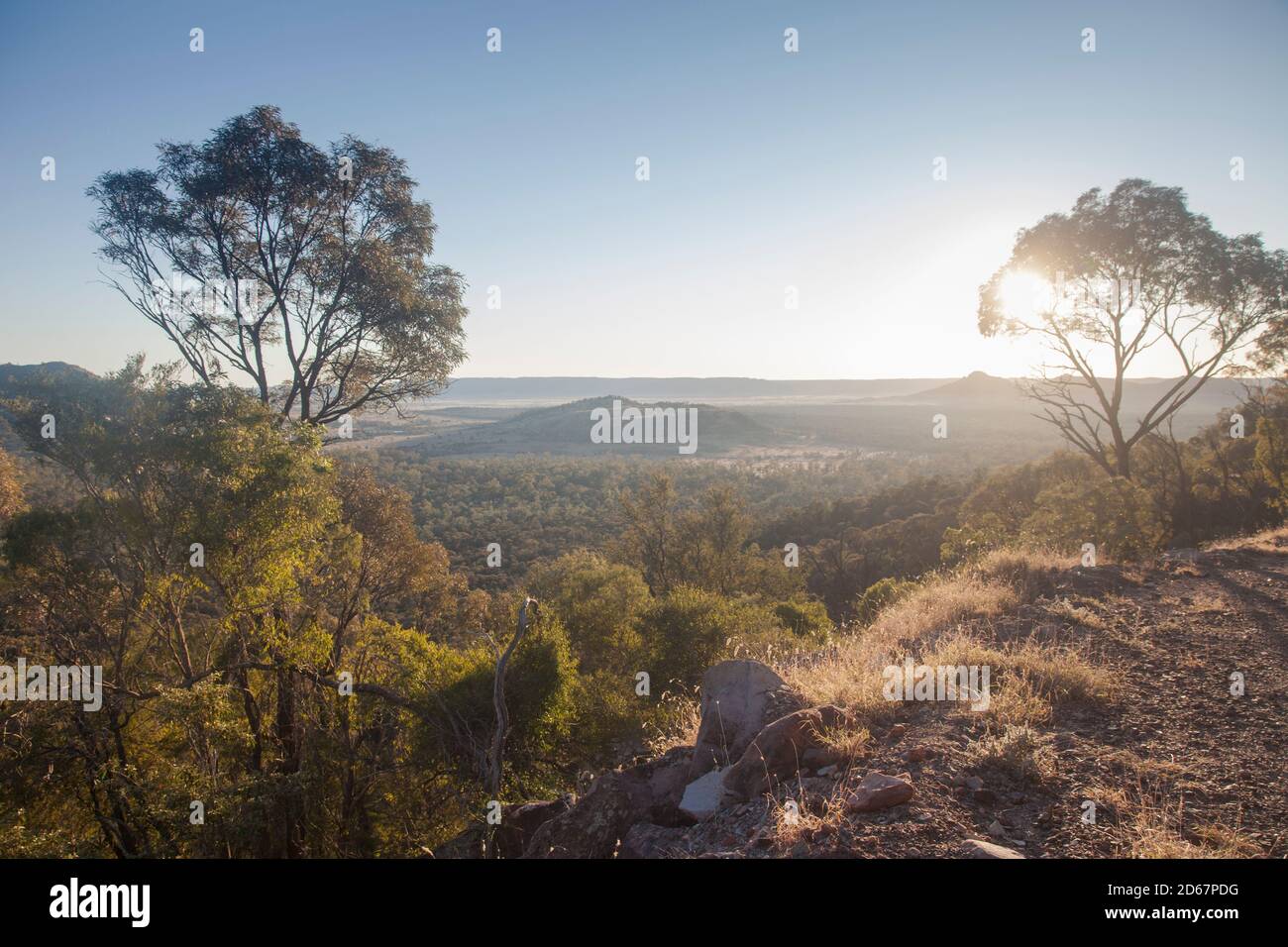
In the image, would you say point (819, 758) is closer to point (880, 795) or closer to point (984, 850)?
point (880, 795)

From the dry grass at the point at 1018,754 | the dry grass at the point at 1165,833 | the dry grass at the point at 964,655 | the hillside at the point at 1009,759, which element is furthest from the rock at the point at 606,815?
the dry grass at the point at 1165,833

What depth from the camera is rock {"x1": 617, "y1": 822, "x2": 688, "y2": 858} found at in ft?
11.7

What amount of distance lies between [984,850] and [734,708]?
2.43 m

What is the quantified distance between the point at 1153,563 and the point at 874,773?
8.12 metres

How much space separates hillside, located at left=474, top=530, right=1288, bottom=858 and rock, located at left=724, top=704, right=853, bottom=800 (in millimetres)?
13

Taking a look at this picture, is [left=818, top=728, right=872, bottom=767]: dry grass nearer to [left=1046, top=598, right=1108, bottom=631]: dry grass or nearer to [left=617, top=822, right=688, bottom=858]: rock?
[left=617, top=822, right=688, bottom=858]: rock

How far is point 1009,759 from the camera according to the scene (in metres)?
3.52

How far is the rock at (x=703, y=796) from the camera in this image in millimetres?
3863

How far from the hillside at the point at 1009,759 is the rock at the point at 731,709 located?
22mm
